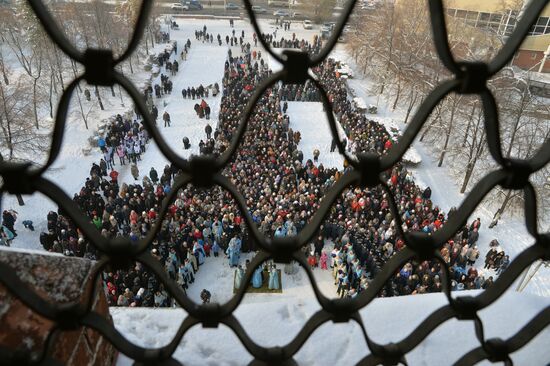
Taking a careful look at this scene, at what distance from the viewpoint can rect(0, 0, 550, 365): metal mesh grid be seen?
129 centimetres

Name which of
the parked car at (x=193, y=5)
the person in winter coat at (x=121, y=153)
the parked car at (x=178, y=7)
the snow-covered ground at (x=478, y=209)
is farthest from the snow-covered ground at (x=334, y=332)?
the parked car at (x=193, y=5)

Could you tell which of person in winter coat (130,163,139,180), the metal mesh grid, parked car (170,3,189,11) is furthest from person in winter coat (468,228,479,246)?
parked car (170,3,189,11)

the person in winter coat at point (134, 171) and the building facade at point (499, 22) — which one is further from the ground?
the building facade at point (499, 22)

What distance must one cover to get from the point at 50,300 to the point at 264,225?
10341 millimetres

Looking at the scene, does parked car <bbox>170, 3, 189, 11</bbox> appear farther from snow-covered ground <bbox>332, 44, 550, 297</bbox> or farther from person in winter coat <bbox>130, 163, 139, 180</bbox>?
person in winter coat <bbox>130, 163, 139, 180</bbox>

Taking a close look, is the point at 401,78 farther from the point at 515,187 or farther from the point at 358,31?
the point at 515,187

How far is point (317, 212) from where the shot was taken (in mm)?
1534

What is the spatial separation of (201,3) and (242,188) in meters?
42.5

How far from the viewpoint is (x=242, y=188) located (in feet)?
46.0

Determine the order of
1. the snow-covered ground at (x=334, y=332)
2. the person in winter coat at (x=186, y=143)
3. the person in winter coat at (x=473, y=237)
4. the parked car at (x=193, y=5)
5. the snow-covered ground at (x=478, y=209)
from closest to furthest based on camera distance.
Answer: the snow-covered ground at (x=334, y=332), the snow-covered ground at (x=478, y=209), the person in winter coat at (x=473, y=237), the person in winter coat at (x=186, y=143), the parked car at (x=193, y=5)

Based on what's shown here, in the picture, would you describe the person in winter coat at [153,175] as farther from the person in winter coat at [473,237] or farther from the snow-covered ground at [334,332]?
the snow-covered ground at [334,332]

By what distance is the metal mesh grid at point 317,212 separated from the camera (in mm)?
1291

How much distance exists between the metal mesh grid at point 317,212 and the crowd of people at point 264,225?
662cm

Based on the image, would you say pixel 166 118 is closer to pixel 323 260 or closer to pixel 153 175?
pixel 153 175
